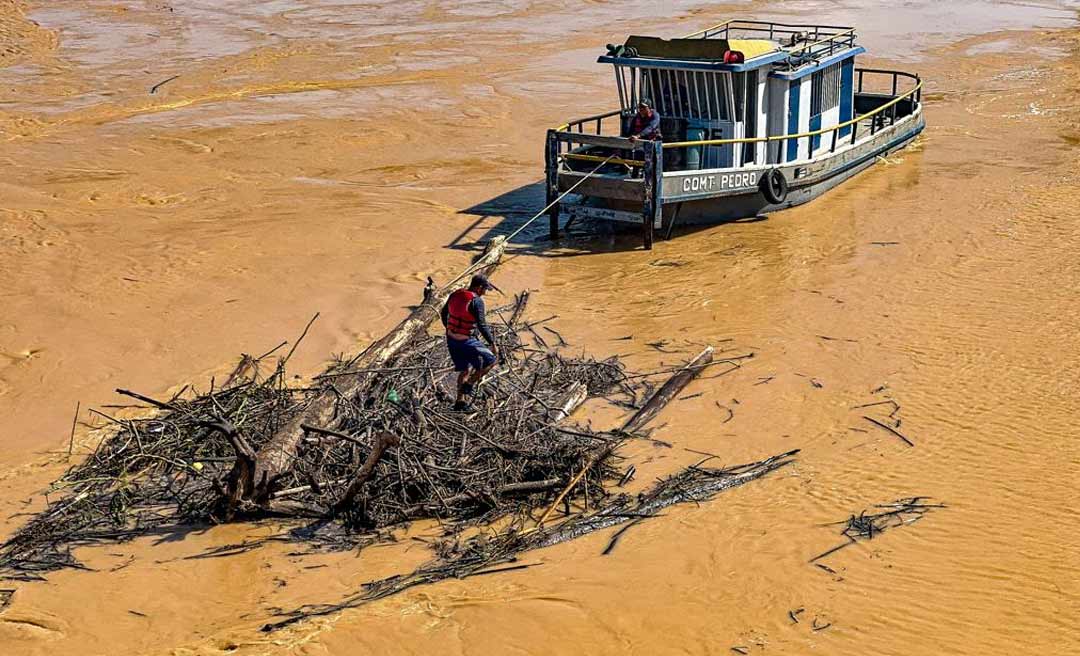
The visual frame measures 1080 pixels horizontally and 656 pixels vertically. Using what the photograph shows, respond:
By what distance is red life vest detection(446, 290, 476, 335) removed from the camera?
399 inches

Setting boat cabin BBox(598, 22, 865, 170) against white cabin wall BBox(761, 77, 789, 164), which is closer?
boat cabin BBox(598, 22, 865, 170)

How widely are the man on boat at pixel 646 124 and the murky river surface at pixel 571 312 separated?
1508mm

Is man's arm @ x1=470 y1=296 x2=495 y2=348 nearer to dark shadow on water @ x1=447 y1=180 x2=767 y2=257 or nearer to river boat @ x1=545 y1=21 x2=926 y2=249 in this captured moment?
river boat @ x1=545 y1=21 x2=926 y2=249

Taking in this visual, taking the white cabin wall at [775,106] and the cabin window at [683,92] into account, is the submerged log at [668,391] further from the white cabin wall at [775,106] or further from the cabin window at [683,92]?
the white cabin wall at [775,106]

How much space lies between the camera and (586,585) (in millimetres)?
8328

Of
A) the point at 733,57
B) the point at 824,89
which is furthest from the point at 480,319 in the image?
the point at 824,89

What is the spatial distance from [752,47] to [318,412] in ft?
30.7

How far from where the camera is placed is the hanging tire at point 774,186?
1680cm

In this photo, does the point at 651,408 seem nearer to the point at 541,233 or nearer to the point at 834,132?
the point at 541,233

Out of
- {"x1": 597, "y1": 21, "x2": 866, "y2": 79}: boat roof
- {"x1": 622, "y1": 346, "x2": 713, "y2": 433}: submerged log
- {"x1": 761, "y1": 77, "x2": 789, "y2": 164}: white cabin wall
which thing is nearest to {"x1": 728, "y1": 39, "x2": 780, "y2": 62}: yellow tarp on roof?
{"x1": 597, "y1": 21, "x2": 866, "y2": 79}: boat roof

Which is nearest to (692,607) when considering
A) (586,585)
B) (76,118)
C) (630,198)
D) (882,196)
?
(586,585)

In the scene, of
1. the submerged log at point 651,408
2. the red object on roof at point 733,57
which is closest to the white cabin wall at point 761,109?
the red object on roof at point 733,57

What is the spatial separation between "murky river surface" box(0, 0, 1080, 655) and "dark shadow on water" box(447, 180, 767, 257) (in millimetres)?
99

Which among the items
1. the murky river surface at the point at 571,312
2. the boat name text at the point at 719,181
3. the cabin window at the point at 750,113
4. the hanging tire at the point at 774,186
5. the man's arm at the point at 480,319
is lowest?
the murky river surface at the point at 571,312
